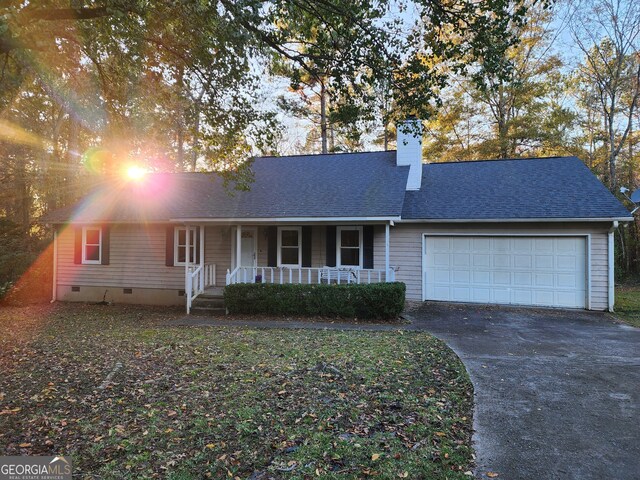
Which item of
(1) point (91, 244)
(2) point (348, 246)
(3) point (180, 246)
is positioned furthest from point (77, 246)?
(2) point (348, 246)

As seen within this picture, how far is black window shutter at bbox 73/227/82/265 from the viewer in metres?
12.7

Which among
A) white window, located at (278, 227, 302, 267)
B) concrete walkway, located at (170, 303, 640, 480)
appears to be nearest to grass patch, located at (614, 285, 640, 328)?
concrete walkway, located at (170, 303, 640, 480)

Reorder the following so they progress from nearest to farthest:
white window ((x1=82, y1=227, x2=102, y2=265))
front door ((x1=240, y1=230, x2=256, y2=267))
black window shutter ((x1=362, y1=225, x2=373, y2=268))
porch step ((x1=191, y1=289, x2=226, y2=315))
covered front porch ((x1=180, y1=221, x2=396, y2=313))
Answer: porch step ((x1=191, y1=289, x2=226, y2=315)), covered front porch ((x1=180, y1=221, x2=396, y2=313)), black window shutter ((x1=362, y1=225, x2=373, y2=268)), front door ((x1=240, y1=230, x2=256, y2=267)), white window ((x1=82, y1=227, x2=102, y2=265))

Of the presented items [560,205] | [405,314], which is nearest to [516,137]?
[560,205]

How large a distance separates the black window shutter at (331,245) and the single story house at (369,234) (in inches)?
1.2

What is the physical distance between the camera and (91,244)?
41.8 feet

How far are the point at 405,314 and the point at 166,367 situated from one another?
19.8 feet

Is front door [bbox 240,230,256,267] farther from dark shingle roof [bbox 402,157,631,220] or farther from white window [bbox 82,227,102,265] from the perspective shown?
white window [bbox 82,227,102,265]

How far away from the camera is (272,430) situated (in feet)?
11.1

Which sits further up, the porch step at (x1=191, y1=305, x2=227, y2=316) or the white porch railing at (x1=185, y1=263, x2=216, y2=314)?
the white porch railing at (x1=185, y1=263, x2=216, y2=314)

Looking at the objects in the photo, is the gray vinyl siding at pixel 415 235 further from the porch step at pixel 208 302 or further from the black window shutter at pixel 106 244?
the black window shutter at pixel 106 244

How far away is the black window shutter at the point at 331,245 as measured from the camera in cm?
1089

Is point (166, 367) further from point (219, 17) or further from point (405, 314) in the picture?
point (405, 314)

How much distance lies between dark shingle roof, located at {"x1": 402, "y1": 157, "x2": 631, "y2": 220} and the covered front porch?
1.64 metres
